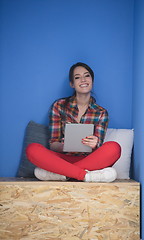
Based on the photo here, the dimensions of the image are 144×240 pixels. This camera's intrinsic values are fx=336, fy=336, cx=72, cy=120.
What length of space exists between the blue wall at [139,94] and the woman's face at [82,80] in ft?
1.28

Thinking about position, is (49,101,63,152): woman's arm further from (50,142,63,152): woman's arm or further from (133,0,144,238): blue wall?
(133,0,144,238): blue wall

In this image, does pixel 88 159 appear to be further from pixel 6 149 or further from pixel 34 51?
pixel 34 51

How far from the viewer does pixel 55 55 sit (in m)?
2.94

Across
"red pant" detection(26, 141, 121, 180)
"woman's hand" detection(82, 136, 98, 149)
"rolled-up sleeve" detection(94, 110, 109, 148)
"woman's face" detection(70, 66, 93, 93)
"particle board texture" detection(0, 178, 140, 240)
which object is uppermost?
"woman's face" detection(70, 66, 93, 93)

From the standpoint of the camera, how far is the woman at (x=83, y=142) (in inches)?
89.7

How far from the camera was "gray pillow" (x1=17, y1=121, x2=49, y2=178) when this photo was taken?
2.66 meters

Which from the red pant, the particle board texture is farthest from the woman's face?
the particle board texture

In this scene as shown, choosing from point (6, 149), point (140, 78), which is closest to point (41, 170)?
point (6, 149)

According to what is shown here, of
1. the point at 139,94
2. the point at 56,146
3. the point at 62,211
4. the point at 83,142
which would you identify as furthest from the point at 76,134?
the point at 139,94

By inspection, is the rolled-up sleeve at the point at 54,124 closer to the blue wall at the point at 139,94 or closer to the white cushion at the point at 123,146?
the white cushion at the point at 123,146

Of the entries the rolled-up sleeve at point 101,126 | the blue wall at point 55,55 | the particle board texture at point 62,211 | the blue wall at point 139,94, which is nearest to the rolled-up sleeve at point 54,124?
the blue wall at point 55,55

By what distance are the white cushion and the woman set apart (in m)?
0.15

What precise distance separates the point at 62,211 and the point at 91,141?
20.9 inches

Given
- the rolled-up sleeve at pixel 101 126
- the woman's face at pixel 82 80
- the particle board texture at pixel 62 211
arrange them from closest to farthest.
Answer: the particle board texture at pixel 62 211
the rolled-up sleeve at pixel 101 126
the woman's face at pixel 82 80
